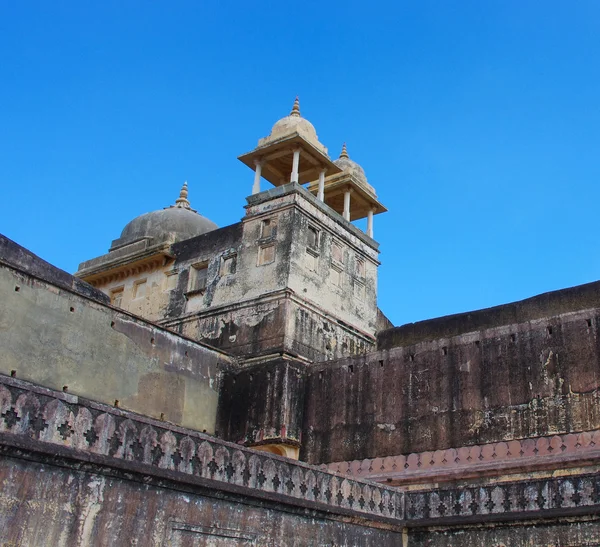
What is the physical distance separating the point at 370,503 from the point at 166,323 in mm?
11192

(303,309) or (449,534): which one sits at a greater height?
(303,309)

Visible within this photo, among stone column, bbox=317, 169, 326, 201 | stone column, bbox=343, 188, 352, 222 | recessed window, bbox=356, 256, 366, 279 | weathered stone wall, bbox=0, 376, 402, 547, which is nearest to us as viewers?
weathered stone wall, bbox=0, 376, 402, 547

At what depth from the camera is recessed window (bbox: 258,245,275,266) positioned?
17844 millimetres

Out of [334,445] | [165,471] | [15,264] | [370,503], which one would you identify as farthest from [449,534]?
[15,264]

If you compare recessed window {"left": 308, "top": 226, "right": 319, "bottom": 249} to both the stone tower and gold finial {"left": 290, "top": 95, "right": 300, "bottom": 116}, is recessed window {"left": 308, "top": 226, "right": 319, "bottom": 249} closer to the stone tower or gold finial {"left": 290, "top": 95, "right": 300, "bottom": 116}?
the stone tower

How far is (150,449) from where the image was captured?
6871 millimetres

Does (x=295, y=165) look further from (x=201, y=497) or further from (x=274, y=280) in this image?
(x=201, y=497)

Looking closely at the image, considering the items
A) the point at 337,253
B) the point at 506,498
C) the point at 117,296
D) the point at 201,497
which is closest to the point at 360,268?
the point at 337,253

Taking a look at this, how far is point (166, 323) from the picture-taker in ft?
63.3

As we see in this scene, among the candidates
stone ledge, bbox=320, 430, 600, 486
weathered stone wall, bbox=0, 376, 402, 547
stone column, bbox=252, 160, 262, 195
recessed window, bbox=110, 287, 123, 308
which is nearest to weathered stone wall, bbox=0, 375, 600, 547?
weathered stone wall, bbox=0, 376, 402, 547

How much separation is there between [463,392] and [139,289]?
10581 mm

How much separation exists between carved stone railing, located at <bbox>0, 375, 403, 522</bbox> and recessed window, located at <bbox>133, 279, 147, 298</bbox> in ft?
42.6

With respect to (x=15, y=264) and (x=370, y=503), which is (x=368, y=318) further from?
(x=370, y=503)

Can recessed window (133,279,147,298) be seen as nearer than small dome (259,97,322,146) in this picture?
No
